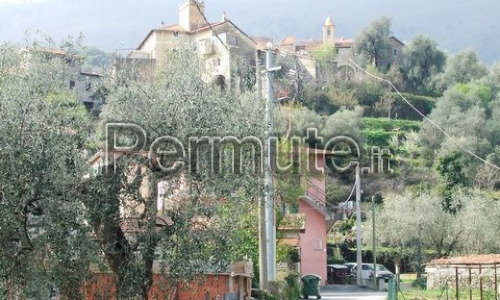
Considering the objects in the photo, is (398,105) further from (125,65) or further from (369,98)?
(125,65)

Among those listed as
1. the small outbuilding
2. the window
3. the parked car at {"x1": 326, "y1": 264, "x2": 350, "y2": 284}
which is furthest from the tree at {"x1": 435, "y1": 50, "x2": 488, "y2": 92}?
the small outbuilding

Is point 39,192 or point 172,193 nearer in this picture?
point 39,192

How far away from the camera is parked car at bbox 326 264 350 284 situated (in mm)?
50850

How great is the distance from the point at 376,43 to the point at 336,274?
67.4 meters

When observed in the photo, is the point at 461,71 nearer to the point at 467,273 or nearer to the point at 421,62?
the point at 421,62

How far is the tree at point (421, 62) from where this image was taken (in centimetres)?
10919

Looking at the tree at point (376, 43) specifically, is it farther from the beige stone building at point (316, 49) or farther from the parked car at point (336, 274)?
the parked car at point (336, 274)

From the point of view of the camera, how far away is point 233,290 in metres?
23.5

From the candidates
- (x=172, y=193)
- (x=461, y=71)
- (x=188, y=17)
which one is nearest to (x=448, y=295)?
(x=172, y=193)

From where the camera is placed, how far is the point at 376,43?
114 m

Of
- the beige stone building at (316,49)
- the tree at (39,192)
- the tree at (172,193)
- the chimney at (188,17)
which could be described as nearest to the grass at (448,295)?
the tree at (172,193)

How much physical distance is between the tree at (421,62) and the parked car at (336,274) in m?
60.4

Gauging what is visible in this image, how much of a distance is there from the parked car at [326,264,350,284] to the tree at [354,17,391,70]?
209 ft

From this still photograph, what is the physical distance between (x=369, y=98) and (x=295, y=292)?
6894 centimetres
